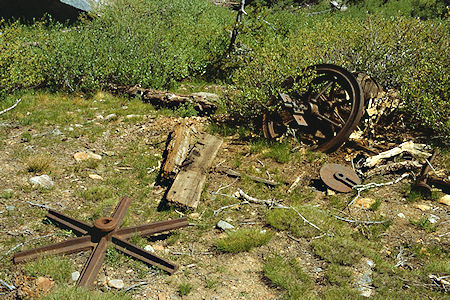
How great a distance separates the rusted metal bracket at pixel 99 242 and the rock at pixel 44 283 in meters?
0.25

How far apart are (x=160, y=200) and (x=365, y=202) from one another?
2995mm

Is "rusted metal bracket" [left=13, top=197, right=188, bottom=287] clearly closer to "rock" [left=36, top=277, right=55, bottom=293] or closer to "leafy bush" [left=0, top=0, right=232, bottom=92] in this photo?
"rock" [left=36, top=277, right=55, bottom=293]

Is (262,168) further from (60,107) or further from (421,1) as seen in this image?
(421,1)

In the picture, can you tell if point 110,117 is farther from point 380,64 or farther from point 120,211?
point 380,64

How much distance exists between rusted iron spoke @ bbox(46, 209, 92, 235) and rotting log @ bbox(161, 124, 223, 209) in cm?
116

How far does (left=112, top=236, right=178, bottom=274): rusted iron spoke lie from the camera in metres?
3.62

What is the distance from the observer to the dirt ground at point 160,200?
362 centimetres

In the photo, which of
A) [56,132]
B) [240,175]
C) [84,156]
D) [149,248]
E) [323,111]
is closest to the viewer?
[149,248]

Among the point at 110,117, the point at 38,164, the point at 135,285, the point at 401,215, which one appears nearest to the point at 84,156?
Result: the point at 38,164

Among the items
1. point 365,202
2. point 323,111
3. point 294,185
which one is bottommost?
point 294,185

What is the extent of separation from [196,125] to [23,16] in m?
10.0

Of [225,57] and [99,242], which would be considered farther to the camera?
[225,57]

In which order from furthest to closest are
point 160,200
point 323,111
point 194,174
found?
point 323,111 < point 194,174 < point 160,200

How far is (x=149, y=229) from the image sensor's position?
4098 mm
